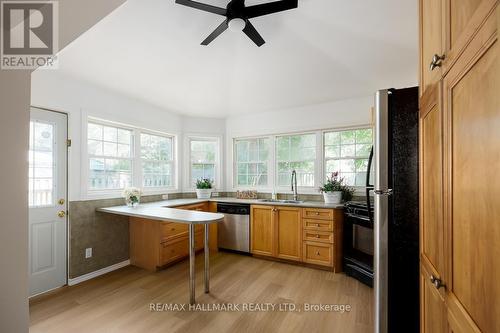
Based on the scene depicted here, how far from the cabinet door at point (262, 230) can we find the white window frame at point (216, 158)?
1.30 meters

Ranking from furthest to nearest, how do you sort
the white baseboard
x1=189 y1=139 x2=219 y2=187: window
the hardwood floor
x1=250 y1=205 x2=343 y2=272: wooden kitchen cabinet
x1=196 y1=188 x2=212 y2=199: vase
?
x1=189 y1=139 x2=219 y2=187: window → x1=196 y1=188 x2=212 y2=199: vase → x1=250 y1=205 x2=343 y2=272: wooden kitchen cabinet → the white baseboard → the hardwood floor

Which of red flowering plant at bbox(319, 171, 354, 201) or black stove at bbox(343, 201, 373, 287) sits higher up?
red flowering plant at bbox(319, 171, 354, 201)

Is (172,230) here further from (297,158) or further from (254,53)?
(254,53)

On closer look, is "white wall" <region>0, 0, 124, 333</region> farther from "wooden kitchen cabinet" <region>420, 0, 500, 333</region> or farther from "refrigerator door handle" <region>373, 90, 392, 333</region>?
"refrigerator door handle" <region>373, 90, 392, 333</region>

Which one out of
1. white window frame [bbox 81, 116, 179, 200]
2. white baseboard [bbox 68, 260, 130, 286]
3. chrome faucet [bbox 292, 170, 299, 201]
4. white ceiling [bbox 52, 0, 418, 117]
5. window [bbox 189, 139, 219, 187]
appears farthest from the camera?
window [bbox 189, 139, 219, 187]

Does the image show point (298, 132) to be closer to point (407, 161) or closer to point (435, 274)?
point (407, 161)

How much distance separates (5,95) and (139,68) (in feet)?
5.91

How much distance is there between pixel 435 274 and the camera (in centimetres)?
88

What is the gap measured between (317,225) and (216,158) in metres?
2.48

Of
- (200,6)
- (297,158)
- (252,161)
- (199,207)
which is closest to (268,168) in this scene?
(252,161)

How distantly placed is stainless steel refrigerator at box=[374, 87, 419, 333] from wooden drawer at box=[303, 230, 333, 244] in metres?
1.58

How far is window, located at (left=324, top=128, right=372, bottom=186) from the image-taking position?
3.61m

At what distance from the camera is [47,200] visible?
2.66 m

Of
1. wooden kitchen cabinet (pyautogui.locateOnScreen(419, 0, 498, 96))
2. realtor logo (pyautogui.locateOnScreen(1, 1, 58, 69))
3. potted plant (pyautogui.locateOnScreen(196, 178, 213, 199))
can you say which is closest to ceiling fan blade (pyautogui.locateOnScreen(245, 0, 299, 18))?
wooden kitchen cabinet (pyautogui.locateOnScreen(419, 0, 498, 96))
